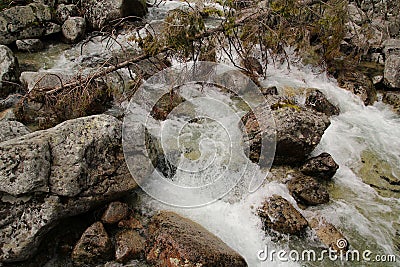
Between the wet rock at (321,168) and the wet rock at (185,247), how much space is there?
2541mm

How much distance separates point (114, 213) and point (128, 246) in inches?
24.3

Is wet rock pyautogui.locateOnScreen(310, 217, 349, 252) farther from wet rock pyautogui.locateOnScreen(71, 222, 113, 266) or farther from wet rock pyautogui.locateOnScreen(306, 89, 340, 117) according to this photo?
wet rock pyautogui.locateOnScreen(306, 89, 340, 117)

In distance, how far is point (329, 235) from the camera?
527 centimetres

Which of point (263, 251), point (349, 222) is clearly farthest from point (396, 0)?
point (263, 251)

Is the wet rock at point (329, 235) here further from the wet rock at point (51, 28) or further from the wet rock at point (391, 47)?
the wet rock at point (51, 28)

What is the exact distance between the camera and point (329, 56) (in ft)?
34.7

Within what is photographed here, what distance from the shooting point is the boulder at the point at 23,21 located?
9.83 metres

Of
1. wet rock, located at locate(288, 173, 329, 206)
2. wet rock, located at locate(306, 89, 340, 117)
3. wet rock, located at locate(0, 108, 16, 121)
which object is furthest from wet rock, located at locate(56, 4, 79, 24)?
wet rock, located at locate(288, 173, 329, 206)

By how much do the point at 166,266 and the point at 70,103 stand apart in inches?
172

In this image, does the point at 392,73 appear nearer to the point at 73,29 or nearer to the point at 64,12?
the point at 73,29

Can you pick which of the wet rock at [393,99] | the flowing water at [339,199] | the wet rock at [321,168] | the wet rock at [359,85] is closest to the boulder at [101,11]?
the flowing water at [339,199]

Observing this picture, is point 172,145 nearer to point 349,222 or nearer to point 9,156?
point 9,156

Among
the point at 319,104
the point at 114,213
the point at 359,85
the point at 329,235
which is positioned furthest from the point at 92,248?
the point at 359,85

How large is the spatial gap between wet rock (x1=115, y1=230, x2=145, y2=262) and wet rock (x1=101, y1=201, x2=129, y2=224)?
0.26 metres
